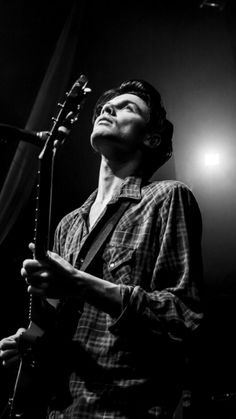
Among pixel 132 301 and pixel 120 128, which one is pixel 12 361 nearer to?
pixel 132 301

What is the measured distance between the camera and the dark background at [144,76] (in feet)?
11.6

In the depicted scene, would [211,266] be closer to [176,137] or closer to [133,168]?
[176,137]

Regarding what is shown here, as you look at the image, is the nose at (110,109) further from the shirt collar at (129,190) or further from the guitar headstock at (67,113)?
the guitar headstock at (67,113)

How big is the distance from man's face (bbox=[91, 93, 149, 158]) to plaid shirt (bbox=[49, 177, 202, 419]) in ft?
1.60

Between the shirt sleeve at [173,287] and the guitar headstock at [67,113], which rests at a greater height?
the guitar headstock at [67,113]

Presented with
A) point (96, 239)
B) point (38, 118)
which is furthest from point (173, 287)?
point (38, 118)

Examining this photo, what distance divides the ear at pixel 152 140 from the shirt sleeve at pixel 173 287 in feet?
1.90

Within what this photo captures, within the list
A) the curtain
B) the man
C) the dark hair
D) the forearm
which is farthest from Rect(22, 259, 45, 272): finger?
the curtain

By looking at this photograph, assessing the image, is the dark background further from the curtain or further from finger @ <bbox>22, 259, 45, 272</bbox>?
finger @ <bbox>22, 259, 45, 272</bbox>

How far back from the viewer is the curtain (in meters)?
3.29

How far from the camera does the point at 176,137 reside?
13.5 feet

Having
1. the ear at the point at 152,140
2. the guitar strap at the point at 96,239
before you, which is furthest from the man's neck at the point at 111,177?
the guitar strap at the point at 96,239

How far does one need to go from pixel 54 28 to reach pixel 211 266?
3.02 metres

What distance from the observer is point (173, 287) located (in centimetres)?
150
